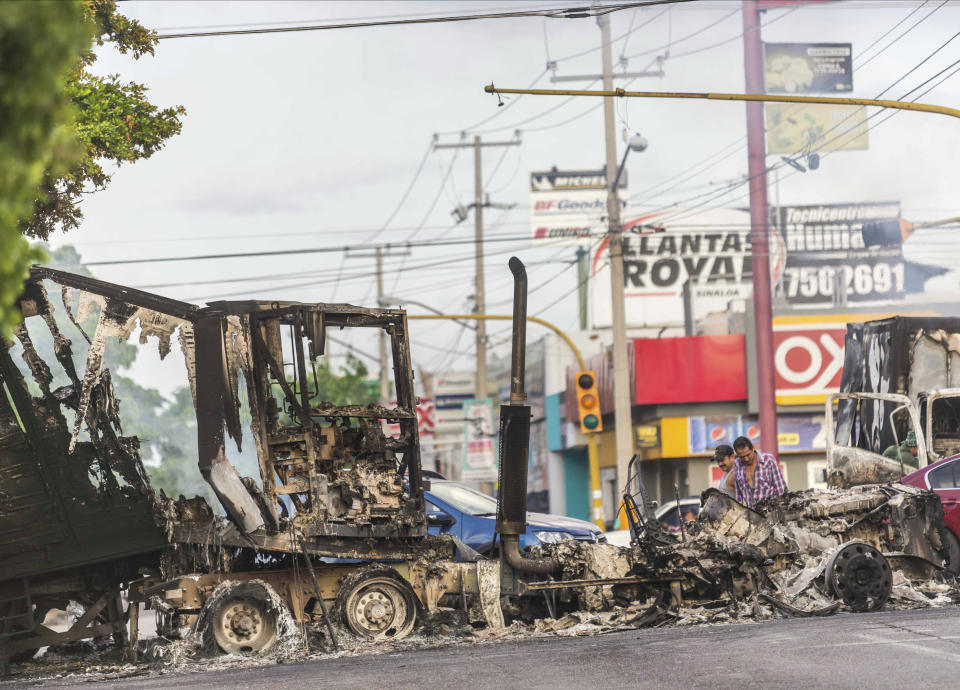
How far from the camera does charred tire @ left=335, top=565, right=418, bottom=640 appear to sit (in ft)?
37.4

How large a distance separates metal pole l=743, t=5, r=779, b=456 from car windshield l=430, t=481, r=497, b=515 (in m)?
10.2

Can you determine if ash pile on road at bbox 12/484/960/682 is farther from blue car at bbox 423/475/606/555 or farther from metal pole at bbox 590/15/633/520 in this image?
metal pole at bbox 590/15/633/520

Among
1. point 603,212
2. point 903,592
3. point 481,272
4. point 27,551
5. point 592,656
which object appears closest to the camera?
point 592,656

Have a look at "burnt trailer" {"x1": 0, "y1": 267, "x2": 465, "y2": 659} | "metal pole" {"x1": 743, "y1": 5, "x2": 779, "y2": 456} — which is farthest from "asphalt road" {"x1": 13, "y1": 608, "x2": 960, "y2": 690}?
"metal pole" {"x1": 743, "y1": 5, "x2": 779, "y2": 456}

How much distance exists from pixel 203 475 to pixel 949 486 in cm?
823

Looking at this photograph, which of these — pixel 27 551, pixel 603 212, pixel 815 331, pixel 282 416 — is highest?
pixel 603 212

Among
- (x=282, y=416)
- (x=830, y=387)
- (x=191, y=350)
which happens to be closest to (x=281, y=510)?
(x=282, y=416)

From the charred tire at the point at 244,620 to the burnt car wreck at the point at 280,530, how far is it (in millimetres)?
20

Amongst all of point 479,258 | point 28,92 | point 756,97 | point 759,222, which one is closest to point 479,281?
point 479,258

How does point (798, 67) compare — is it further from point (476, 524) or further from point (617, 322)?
point (476, 524)

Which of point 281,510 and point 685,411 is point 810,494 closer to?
point 281,510

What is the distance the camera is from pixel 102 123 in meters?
13.0

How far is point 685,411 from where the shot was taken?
3903 cm

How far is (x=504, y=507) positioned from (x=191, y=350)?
3291 millimetres
